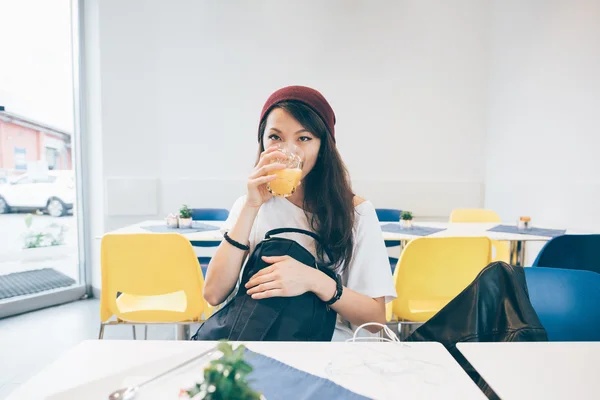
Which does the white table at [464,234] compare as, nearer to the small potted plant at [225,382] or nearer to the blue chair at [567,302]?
the blue chair at [567,302]

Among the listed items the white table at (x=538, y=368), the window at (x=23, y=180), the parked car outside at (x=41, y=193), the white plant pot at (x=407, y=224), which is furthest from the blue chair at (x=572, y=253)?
the window at (x=23, y=180)

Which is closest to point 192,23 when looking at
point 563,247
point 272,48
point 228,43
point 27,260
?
point 228,43

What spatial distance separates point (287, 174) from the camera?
1110 mm

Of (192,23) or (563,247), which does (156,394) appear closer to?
(563,247)

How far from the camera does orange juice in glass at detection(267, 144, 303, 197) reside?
1.11m

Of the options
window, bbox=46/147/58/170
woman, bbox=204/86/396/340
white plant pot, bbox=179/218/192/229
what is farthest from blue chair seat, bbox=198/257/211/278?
window, bbox=46/147/58/170

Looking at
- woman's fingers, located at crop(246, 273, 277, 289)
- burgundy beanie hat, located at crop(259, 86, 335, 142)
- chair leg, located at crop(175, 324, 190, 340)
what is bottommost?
chair leg, located at crop(175, 324, 190, 340)

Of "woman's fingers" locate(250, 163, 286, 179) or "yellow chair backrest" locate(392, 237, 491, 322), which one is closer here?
"woman's fingers" locate(250, 163, 286, 179)

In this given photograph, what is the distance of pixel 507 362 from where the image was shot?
780 mm

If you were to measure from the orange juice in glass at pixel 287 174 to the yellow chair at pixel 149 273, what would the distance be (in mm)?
832

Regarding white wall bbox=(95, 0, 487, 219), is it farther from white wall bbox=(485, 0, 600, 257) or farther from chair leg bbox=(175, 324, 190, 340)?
chair leg bbox=(175, 324, 190, 340)

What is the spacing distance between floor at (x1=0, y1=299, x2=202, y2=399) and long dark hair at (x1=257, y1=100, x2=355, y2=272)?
189 cm

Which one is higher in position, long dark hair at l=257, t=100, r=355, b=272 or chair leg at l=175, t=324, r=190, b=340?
long dark hair at l=257, t=100, r=355, b=272

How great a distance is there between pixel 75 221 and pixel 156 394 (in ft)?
12.3
